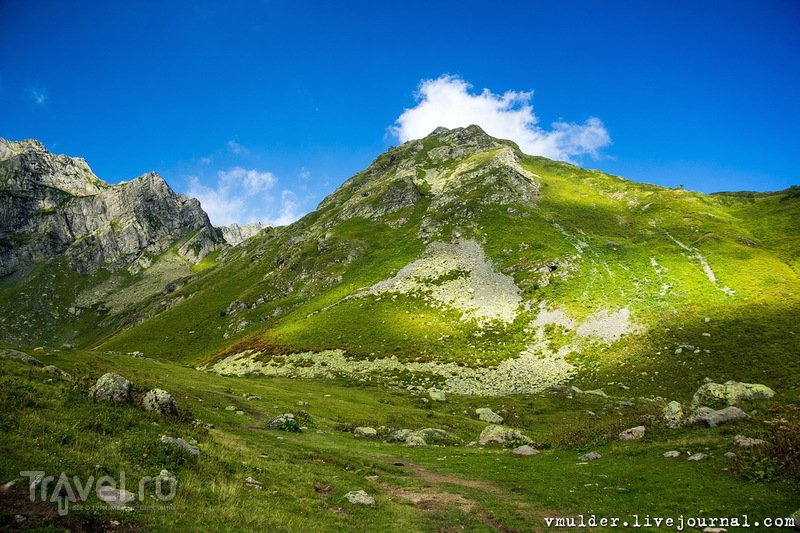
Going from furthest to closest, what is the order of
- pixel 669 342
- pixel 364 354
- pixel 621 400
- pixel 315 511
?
pixel 364 354, pixel 669 342, pixel 621 400, pixel 315 511

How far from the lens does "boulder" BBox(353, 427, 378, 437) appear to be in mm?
28969

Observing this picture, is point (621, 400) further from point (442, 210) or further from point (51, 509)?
point (442, 210)

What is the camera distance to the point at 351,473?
1766 cm

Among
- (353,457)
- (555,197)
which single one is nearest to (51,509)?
(353,457)

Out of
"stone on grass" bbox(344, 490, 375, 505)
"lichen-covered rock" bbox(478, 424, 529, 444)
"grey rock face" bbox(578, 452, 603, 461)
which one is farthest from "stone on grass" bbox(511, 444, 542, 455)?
"stone on grass" bbox(344, 490, 375, 505)

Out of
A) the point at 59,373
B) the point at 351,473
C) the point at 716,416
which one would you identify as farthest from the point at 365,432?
the point at 716,416

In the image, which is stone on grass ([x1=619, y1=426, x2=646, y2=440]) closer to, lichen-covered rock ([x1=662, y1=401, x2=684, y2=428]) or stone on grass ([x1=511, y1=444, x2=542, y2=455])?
lichen-covered rock ([x1=662, y1=401, x2=684, y2=428])

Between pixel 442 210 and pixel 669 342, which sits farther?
pixel 442 210

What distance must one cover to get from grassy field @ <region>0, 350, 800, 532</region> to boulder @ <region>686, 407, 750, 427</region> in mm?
741

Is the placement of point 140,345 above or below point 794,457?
above

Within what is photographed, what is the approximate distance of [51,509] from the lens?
731 cm

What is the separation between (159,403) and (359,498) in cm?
1092

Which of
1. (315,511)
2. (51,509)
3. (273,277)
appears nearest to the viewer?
(51,509)

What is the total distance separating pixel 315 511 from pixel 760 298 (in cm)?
7460
